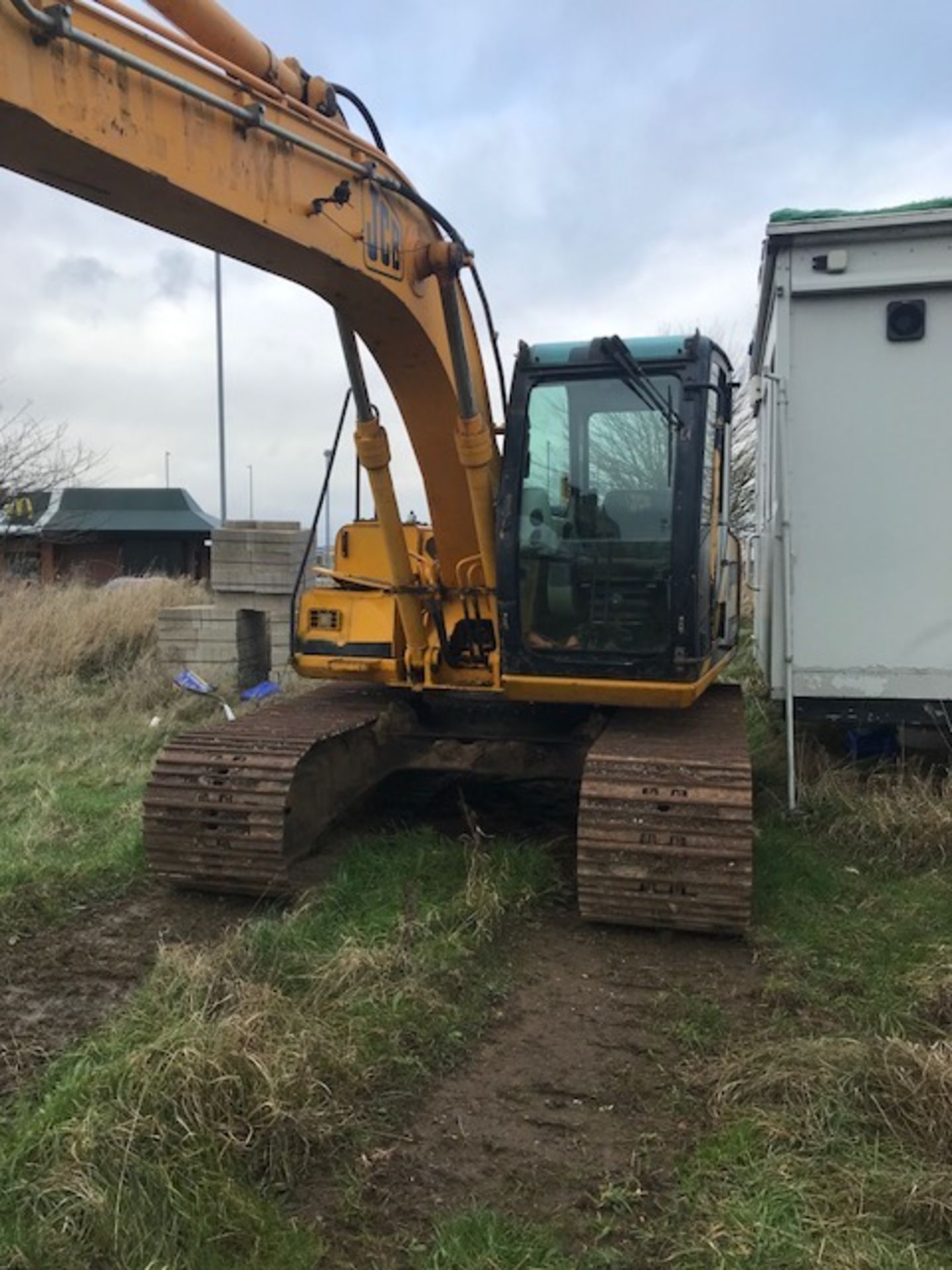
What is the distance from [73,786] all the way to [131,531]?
23399 mm

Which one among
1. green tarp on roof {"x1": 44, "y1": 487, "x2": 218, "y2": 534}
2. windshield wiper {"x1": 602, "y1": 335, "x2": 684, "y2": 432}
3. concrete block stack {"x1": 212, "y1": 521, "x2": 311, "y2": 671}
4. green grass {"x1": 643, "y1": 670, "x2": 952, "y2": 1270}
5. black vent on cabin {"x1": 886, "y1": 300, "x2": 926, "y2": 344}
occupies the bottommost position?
green grass {"x1": 643, "y1": 670, "x2": 952, "y2": 1270}

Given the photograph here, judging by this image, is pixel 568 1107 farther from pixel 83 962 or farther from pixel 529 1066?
pixel 83 962

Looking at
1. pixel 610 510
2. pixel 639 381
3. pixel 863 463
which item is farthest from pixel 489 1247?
pixel 863 463

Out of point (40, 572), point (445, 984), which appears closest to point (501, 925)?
point (445, 984)

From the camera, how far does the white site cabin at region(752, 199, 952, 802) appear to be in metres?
5.69

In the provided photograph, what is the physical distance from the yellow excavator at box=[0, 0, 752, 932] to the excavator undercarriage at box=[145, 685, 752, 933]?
13 mm

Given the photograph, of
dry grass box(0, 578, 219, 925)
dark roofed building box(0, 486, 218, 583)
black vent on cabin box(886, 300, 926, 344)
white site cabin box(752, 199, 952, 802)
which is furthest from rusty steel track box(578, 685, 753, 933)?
dark roofed building box(0, 486, 218, 583)

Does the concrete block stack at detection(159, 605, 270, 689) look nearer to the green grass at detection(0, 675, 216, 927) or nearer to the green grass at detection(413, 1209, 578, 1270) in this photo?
the green grass at detection(0, 675, 216, 927)

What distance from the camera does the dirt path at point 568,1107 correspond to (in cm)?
256

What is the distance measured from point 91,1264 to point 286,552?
811 centimetres

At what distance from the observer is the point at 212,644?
10242 mm

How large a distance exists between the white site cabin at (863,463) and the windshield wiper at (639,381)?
1.29 meters

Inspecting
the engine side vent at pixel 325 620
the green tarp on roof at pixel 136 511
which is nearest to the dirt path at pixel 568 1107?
the engine side vent at pixel 325 620

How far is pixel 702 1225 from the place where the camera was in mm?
2463
